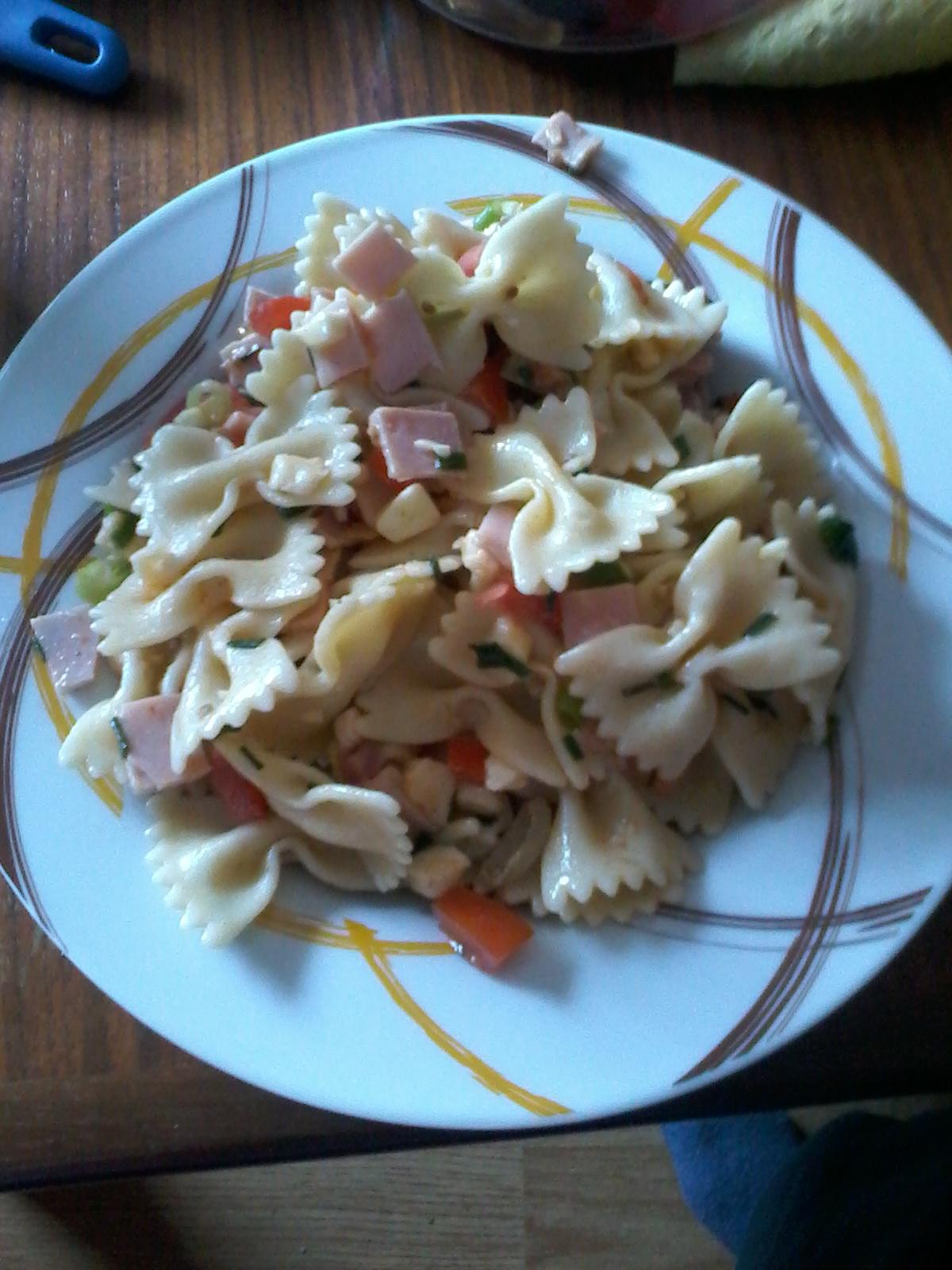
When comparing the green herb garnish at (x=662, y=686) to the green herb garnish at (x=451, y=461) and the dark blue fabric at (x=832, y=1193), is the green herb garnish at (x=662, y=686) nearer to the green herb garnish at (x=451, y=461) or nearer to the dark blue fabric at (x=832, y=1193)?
the green herb garnish at (x=451, y=461)

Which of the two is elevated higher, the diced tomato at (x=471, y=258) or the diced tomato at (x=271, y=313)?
the diced tomato at (x=471, y=258)

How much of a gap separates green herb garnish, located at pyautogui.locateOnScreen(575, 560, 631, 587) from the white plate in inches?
13.9

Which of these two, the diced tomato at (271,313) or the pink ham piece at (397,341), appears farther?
the diced tomato at (271,313)

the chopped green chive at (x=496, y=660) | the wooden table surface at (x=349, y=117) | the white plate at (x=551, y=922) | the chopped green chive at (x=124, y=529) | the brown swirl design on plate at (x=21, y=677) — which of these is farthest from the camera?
the wooden table surface at (x=349, y=117)

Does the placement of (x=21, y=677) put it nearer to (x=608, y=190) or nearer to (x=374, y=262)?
(x=374, y=262)

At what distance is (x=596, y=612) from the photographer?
55.1 inches

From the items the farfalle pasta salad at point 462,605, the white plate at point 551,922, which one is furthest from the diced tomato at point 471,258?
the white plate at point 551,922

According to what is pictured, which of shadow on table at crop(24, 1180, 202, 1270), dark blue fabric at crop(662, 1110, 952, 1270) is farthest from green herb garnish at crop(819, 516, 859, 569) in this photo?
shadow on table at crop(24, 1180, 202, 1270)

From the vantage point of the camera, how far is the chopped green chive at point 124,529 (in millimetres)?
1517

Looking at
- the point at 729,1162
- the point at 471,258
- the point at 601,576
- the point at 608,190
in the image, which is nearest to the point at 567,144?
the point at 608,190

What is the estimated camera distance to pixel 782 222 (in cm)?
158

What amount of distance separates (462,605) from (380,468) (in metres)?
0.25

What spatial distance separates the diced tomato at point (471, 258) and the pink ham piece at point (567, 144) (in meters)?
0.20

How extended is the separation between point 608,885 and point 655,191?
1111mm
